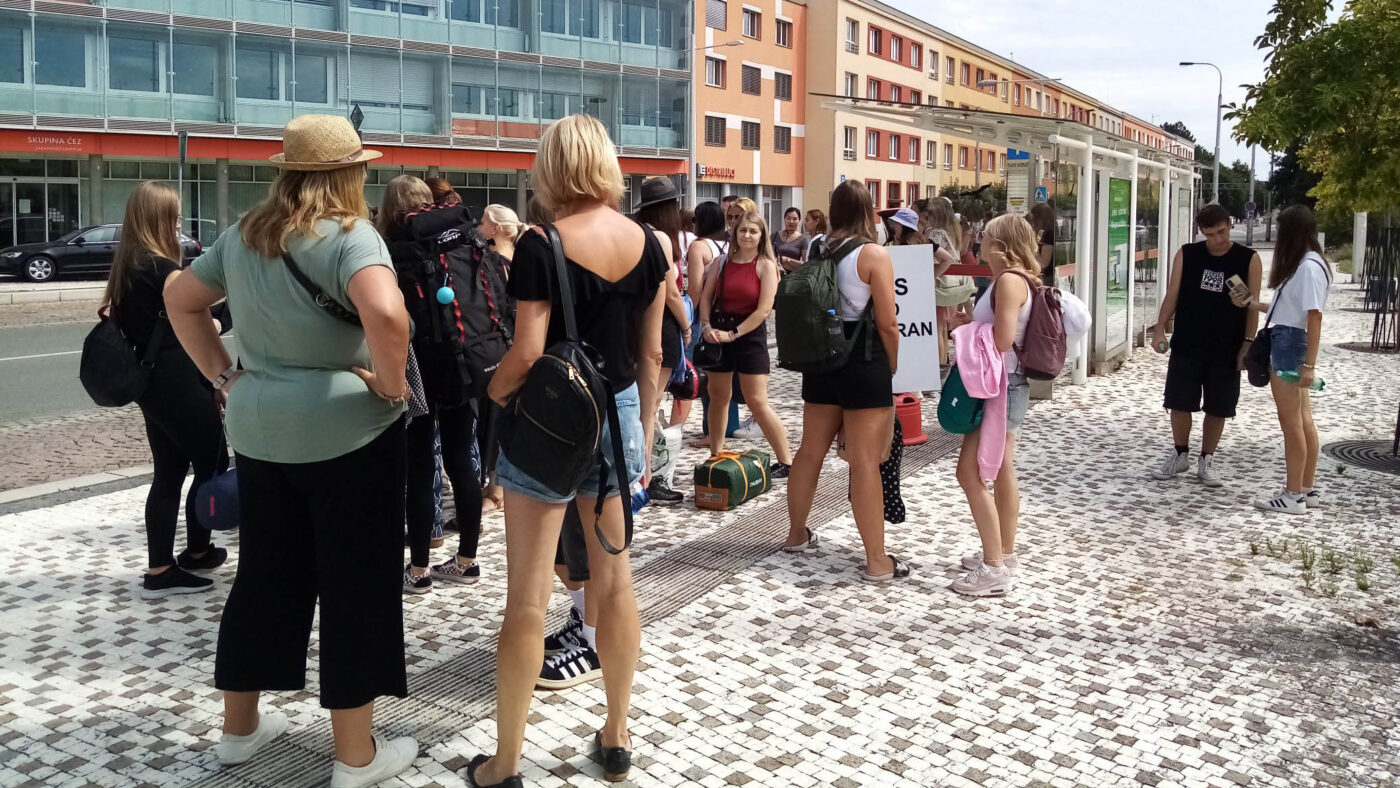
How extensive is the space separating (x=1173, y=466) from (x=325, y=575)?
6169 mm

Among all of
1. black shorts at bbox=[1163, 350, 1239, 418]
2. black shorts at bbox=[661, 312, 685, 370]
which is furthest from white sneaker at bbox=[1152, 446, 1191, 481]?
black shorts at bbox=[661, 312, 685, 370]

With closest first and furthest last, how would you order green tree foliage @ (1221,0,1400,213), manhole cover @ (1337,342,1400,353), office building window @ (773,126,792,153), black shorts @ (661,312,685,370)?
black shorts @ (661,312,685,370) < green tree foliage @ (1221,0,1400,213) < manhole cover @ (1337,342,1400,353) < office building window @ (773,126,792,153)

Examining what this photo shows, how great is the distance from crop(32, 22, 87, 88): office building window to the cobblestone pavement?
30738 mm

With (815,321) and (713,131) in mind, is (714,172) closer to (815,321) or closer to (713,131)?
(713,131)

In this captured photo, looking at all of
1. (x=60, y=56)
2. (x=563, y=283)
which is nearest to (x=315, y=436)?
(x=563, y=283)

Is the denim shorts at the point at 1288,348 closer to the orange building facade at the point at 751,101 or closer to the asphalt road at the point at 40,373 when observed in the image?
the asphalt road at the point at 40,373

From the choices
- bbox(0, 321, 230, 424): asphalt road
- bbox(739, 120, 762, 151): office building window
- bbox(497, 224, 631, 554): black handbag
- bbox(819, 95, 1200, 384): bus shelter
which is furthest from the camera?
bbox(739, 120, 762, 151): office building window

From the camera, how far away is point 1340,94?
7.62 meters

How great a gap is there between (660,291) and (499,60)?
41444 millimetres

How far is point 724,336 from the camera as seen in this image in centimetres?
778

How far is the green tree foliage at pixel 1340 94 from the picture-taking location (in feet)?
25.2

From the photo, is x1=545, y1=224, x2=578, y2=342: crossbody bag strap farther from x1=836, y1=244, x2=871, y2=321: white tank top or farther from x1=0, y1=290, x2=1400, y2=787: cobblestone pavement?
x1=836, y1=244, x2=871, y2=321: white tank top

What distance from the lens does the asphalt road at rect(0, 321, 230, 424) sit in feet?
35.6

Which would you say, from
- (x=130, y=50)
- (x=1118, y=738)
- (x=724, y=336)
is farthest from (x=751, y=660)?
(x=130, y=50)
